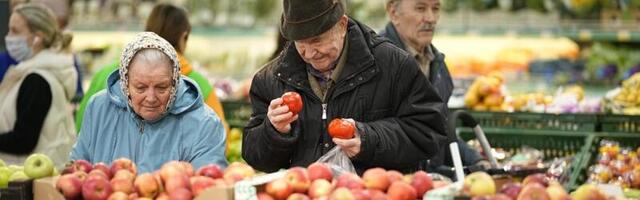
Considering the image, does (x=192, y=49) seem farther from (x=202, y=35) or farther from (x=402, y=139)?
(x=402, y=139)

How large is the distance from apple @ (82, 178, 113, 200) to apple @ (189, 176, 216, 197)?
271mm

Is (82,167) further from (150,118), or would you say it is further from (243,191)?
(243,191)

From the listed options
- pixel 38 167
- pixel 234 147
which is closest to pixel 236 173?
pixel 38 167

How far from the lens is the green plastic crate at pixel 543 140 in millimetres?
6863

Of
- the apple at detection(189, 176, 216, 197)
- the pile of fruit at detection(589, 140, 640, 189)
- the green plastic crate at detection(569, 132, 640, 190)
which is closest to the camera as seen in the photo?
the apple at detection(189, 176, 216, 197)

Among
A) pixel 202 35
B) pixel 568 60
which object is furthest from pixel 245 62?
pixel 568 60

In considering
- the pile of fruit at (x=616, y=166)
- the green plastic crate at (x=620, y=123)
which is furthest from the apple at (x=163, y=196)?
the green plastic crate at (x=620, y=123)

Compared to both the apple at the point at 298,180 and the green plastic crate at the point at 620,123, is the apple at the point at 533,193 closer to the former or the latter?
the apple at the point at 298,180

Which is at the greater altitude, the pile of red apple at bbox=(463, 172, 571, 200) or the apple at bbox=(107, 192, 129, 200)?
the pile of red apple at bbox=(463, 172, 571, 200)

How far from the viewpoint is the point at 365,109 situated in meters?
4.59

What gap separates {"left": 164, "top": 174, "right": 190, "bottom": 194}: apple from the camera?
3.89 meters

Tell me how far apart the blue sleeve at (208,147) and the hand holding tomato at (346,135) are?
0.51m

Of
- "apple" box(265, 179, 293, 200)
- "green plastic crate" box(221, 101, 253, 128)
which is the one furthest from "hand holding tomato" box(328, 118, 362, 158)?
"green plastic crate" box(221, 101, 253, 128)

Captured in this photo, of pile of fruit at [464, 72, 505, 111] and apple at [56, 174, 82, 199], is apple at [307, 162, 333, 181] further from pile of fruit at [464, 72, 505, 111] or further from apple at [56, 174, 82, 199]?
pile of fruit at [464, 72, 505, 111]
